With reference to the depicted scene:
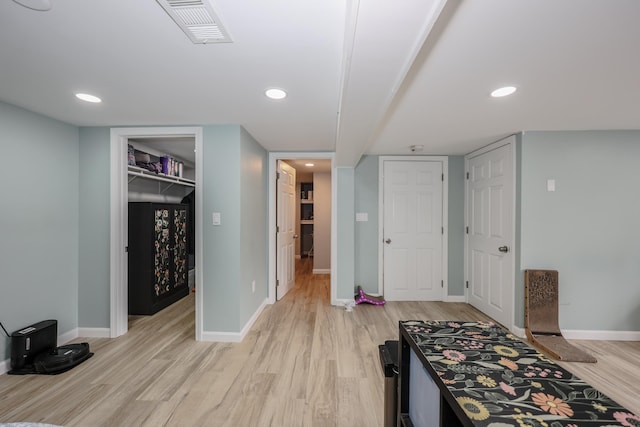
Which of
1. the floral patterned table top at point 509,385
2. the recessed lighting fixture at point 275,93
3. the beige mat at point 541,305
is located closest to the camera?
the floral patterned table top at point 509,385

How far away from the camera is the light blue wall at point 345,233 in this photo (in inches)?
155

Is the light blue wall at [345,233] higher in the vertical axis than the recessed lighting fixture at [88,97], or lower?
lower

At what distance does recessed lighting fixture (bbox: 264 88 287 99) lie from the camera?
1986 millimetres

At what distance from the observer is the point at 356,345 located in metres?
2.72

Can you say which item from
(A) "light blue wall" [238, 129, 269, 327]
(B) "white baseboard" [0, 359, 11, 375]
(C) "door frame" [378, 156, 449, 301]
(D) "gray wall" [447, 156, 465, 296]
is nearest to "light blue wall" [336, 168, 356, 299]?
(C) "door frame" [378, 156, 449, 301]

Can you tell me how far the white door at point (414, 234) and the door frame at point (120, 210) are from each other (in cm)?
256

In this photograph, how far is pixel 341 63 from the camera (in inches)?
63.7

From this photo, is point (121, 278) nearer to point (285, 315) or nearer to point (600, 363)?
point (285, 315)

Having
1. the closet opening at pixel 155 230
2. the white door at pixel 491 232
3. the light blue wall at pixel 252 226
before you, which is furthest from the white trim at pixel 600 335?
the closet opening at pixel 155 230

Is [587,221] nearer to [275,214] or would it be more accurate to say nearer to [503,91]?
[503,91]

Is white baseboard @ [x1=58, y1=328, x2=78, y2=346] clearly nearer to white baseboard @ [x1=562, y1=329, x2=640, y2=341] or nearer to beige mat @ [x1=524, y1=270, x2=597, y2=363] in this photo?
beige mat @ [x1=524, y1=270, x2=597, y2=363]

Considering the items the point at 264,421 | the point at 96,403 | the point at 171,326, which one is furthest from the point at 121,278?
the point at 264,421

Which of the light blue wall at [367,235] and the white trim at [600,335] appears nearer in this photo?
the white trim at [600,335]

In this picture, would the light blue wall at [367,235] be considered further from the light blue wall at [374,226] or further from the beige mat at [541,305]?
the beige mat at [541,305]
